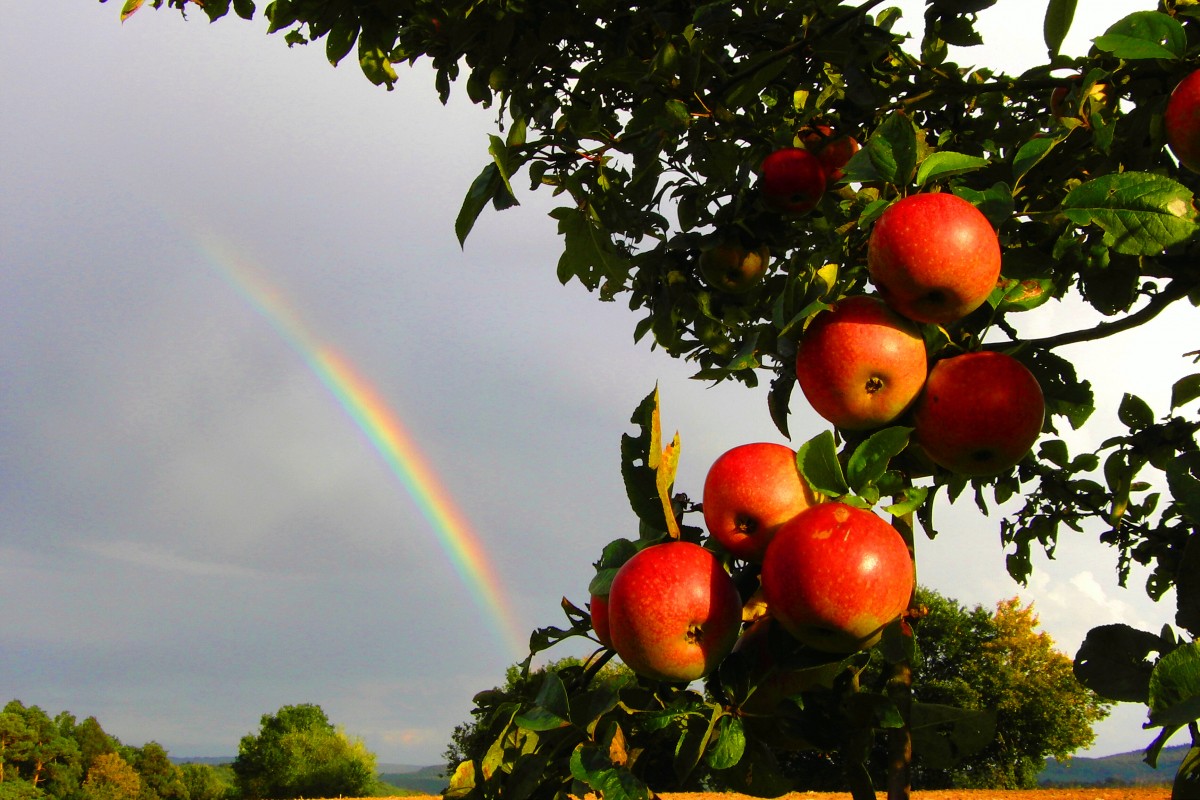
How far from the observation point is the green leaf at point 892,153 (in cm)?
138

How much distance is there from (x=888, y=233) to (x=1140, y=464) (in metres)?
2.46

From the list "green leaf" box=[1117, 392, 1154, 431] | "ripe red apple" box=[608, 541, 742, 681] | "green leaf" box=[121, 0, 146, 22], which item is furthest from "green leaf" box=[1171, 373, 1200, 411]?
"green leaf" box=[121, 0, 146, 22]

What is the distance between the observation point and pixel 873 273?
1.33m

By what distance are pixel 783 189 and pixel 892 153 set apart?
127cm

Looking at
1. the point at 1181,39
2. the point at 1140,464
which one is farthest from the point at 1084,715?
the point at 1181,39

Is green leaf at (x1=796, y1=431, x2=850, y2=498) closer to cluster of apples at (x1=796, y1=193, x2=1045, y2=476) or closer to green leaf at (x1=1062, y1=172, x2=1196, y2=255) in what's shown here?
cluster of apples at (x1=796, y1=193, x2=1045, y2=476)

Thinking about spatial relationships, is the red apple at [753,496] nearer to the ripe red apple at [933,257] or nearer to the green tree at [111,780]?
the ripe red apple at [933,257]

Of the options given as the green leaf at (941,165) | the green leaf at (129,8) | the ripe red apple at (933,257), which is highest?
the green leaf at (129,8)

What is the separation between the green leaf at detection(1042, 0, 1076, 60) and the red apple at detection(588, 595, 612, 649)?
1582mm

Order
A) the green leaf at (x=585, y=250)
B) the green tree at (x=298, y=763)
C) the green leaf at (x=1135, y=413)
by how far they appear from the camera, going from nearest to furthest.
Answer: the green leaf at (x=585, y=250) → the green leaf at (x=1135, y=413) → the green tree at (x=298, y=763)

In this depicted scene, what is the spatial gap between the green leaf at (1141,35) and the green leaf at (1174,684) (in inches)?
42.3

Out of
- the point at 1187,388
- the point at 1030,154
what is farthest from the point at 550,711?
the point at 1187,388

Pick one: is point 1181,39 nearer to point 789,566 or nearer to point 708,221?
point 789,566

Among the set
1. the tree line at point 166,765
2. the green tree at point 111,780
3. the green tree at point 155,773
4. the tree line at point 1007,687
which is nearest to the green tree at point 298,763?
the tree line at point 166,765
